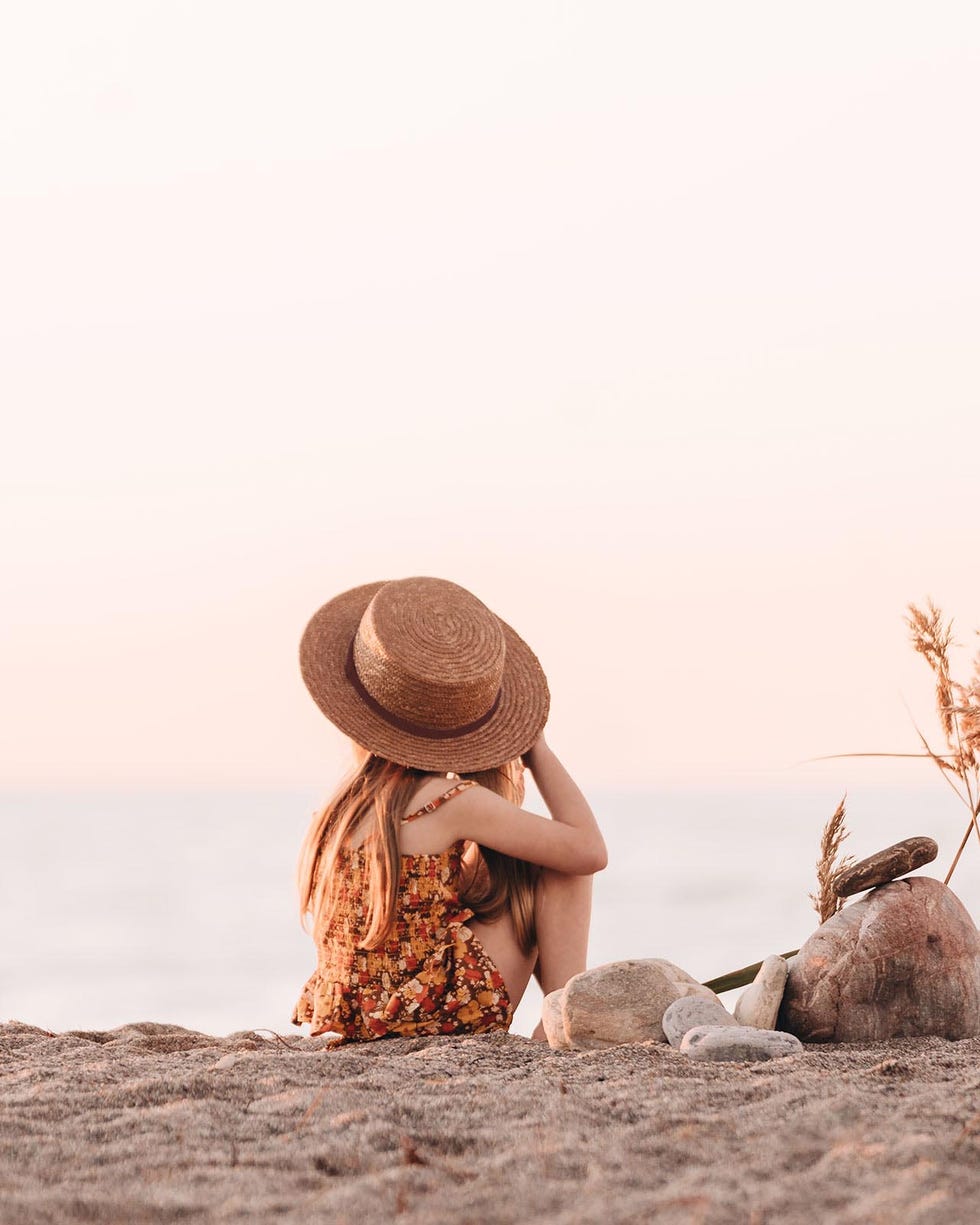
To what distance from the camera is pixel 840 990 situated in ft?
13.1

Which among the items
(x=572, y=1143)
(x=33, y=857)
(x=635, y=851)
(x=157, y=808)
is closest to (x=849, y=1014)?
(x=572, y=1143)

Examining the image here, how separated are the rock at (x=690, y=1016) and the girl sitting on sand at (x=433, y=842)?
2.52 feet

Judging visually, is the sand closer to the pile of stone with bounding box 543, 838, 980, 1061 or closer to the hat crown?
the pile of stone with bounding box 543, 838, 980, 1061

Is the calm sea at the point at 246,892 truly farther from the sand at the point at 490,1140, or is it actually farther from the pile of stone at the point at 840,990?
the sand at the point at 490,1140

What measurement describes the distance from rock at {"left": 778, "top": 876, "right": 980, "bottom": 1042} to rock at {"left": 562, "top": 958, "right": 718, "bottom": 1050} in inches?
12.5

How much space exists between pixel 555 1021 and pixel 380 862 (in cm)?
82

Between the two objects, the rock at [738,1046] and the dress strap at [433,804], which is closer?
the rock at [738,1046]

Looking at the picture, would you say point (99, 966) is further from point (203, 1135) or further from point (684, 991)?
point (203, 1135)

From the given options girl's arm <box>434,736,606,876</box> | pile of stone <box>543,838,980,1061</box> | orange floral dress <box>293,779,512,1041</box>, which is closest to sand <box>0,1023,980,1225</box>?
pile of stone <box>543,838,980,1061</box>

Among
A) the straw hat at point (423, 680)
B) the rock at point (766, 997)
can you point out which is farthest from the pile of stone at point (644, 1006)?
the straw hat at point (423, 680)

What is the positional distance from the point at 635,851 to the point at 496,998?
17395mm

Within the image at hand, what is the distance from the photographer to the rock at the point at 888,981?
4004 millimetres

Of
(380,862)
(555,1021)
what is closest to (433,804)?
(380,862)

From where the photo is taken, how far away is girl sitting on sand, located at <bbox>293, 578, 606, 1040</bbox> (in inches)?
177
